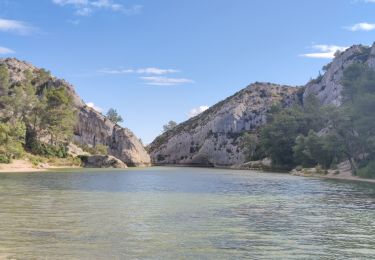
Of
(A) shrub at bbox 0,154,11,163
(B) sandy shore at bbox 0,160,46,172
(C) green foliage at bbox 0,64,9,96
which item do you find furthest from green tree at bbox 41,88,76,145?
(A) shrub at bbox 0,154,11,163

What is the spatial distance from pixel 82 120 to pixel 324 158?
344 ft

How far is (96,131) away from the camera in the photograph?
625 feet

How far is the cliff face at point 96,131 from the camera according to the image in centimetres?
18750

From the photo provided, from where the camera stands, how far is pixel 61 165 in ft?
472

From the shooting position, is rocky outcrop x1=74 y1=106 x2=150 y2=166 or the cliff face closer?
the cliff face

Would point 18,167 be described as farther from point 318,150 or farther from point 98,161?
point 318,150

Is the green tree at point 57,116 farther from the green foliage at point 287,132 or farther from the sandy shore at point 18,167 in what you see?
the green foliage at point 287,132

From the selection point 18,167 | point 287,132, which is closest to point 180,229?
point 18,167

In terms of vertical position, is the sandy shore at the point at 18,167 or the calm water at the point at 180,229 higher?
the sandy shore at the point at 18,167

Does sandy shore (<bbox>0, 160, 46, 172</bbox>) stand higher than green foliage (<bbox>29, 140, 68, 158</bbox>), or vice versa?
green foliage (<bbox>29, 140, 68, 158</bbox>)

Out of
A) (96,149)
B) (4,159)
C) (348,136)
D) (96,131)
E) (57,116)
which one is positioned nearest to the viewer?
(348,136)

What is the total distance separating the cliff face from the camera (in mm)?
187500

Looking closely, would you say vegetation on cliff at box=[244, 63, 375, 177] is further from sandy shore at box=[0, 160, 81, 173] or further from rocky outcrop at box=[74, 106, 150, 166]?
sandy shore at box=[0, 160, 81, 173]

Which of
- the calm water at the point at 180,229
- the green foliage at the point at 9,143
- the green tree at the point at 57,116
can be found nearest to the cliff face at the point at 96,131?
the green tree at the point at 57,116
